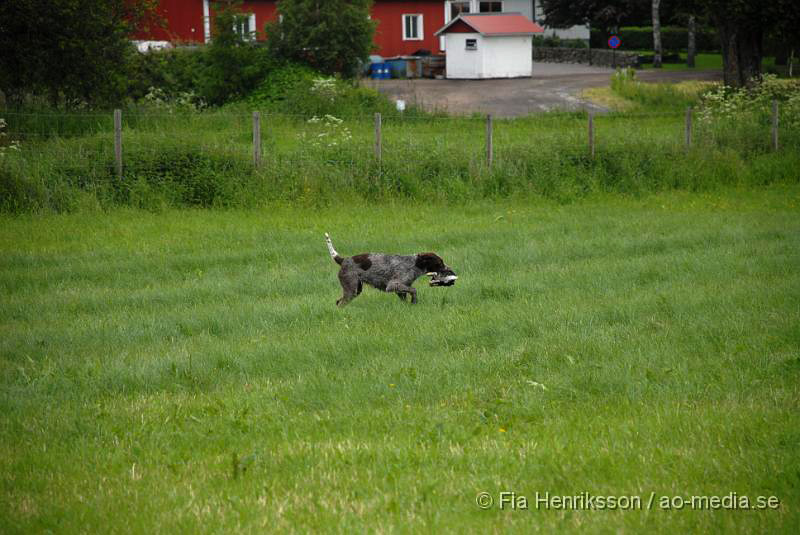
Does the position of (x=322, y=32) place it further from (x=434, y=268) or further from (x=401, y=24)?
(x=434, y=268)

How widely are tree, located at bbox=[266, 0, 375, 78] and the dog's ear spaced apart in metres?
29.0

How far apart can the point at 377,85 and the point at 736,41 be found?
15.8 metres

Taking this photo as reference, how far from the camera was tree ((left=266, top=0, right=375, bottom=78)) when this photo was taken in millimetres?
39594

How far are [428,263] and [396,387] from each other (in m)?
3.75

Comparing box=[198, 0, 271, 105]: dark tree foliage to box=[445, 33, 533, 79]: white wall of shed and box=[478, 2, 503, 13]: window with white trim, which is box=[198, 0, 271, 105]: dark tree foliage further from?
box=[478, 2, 503, 13]: window with white trim

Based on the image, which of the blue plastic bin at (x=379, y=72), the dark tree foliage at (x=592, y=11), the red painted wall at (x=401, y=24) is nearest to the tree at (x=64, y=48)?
the blue plastic bin at (x=379, y=72)

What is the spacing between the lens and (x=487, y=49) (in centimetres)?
4906

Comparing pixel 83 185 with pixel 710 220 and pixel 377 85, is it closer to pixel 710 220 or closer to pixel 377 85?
pixel 710 220

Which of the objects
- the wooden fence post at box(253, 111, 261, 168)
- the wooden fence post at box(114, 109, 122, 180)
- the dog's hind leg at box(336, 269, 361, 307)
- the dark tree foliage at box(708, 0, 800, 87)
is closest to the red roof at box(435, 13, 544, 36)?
the dark tree foliage at box(708, 0, 800, 87)

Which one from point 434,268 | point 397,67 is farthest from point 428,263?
point 397,67

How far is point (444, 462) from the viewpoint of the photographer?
666 cm

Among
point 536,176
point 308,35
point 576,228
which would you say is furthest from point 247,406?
point 308,35

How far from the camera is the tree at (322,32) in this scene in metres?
39.6

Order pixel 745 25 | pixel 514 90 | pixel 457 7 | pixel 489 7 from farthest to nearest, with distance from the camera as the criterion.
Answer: pixel 489 7
pixel 457 7
pixel 514 90
pixel 745 25
